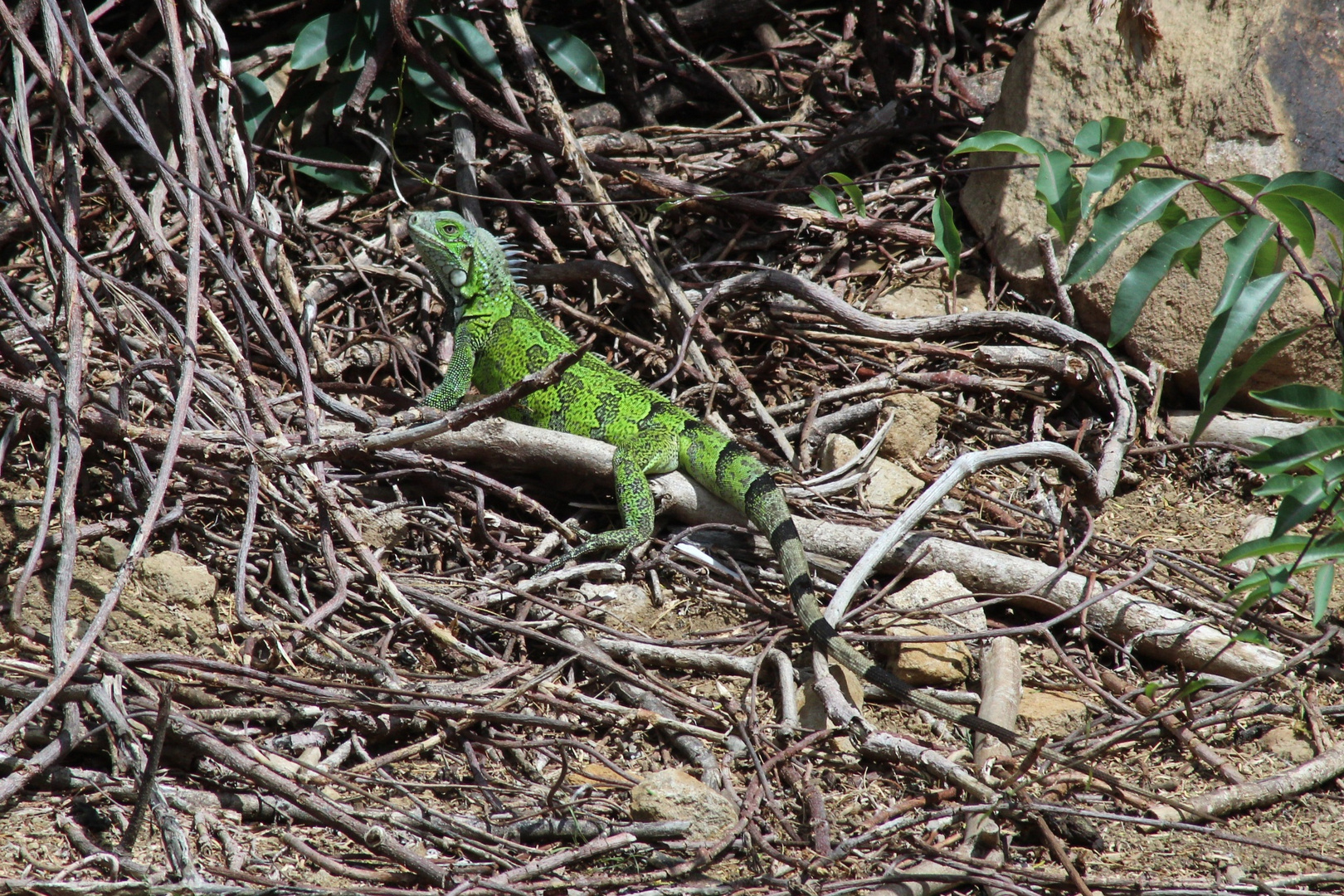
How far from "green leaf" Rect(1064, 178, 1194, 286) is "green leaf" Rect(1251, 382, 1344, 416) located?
0.55 metres

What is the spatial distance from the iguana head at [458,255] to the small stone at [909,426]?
197 cm

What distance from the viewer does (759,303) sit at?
4.78 meters

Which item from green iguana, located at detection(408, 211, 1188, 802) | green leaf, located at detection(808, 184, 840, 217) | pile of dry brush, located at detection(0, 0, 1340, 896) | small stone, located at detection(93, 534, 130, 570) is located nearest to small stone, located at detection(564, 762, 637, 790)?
pile of dry brush, located at detection(0, 0, 1340, 896)

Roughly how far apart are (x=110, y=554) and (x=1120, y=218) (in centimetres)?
310

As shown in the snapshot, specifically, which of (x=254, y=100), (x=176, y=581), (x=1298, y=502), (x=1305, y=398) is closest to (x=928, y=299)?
(x=1305, y=398)

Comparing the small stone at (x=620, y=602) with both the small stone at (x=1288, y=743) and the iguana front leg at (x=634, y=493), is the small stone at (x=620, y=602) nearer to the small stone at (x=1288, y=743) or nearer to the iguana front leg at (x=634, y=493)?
the iguana front leg at (x=634, y=493)

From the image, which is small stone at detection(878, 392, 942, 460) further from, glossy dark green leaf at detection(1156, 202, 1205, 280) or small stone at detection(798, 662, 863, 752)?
glossy dark green leaf at detection(1156, 202, 1205, 280)

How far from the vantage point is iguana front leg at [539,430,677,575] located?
379 centimetres

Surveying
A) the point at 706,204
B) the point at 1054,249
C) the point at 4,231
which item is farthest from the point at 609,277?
the point at 4,231

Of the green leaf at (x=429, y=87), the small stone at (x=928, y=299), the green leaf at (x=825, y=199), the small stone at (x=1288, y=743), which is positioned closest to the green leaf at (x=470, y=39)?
the green leaf at (x=429, y=87)

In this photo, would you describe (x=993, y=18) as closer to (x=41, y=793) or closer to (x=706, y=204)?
(x=706, y=204)

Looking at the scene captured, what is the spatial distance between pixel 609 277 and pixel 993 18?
315cm

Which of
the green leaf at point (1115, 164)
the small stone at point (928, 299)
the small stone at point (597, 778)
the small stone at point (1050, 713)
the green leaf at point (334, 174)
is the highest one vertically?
the green leaf at point (1115, 164)

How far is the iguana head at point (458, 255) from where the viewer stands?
14.7ft
